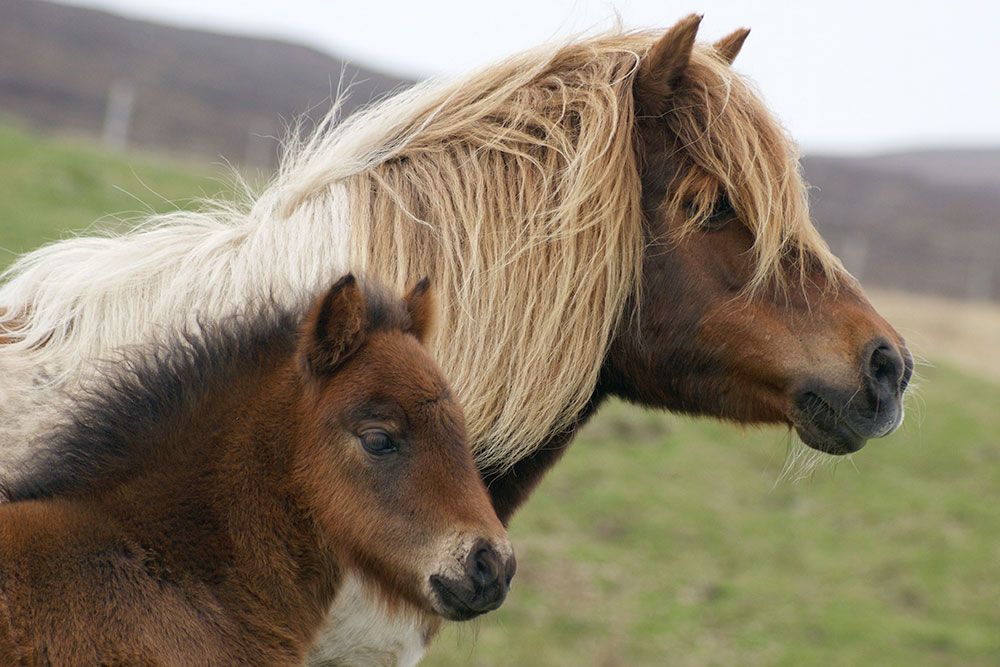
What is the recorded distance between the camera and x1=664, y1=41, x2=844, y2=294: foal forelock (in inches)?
123

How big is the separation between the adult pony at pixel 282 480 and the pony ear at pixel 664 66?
980mm

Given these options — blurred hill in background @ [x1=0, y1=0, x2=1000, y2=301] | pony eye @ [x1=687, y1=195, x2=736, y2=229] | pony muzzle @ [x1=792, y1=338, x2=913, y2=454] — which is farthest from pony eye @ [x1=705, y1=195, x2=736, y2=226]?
blurred hill in background @ [x1=0, y1=0, x2=1000, y2=301]

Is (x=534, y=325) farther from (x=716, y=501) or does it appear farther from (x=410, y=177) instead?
(x=716, y=501)

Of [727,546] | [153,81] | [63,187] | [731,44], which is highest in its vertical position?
[731,44]

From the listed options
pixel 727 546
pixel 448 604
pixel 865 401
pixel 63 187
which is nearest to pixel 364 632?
pixel 448 604

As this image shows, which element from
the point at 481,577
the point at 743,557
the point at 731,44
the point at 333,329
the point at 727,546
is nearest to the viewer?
the point at 481,577

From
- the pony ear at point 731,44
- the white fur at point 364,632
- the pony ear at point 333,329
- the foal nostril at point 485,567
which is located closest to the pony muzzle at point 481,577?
the foal nostril at point 485,567

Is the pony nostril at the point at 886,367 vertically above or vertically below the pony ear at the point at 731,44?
below

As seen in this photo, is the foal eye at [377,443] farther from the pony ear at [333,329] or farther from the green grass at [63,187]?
the green grass at [63,187]

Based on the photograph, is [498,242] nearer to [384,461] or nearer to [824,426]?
[384,461]

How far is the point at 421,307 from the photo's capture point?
2949 mm

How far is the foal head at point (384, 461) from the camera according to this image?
2.77m

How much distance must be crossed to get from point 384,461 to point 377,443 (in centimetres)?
6

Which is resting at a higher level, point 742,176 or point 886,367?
point 742,176
